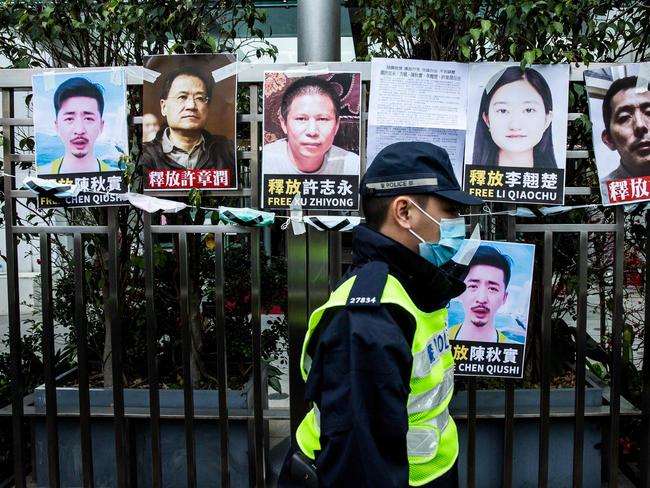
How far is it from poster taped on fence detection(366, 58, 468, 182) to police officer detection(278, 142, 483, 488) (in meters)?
1.36

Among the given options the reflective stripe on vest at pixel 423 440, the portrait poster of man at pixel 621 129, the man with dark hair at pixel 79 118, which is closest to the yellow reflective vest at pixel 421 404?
the reflective stripe on vest at pixel 423 440

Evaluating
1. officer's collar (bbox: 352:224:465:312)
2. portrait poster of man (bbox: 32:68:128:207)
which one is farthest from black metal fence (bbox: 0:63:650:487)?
officer's collar (bbox: 352:224:465:312)

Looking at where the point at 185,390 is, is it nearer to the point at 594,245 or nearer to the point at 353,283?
the point at 353,283

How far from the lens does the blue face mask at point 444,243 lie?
223 cm

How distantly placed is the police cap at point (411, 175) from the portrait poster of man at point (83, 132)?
208cm

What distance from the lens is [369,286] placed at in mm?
1962

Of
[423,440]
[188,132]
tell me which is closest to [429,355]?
[423,440]

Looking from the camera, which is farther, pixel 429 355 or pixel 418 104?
pixel 418 104

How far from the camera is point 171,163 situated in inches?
147

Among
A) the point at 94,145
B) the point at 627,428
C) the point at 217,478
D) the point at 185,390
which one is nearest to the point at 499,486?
the point at 627,428

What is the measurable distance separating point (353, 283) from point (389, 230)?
30 cm

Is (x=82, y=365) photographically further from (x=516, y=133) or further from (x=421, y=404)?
(x=516, y=133)

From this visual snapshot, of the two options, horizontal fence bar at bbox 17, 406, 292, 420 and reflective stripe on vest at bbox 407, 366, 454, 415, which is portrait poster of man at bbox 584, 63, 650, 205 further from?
reflective stripe on vest at bbox 407, 366, 454, 415

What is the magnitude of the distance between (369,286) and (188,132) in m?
2.13
